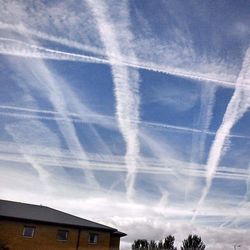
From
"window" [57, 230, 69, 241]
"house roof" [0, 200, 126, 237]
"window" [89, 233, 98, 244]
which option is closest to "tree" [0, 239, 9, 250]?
"house roof" [0, 200, 126, 237]

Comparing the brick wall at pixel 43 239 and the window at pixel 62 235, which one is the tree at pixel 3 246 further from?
the window at pixel 62 235

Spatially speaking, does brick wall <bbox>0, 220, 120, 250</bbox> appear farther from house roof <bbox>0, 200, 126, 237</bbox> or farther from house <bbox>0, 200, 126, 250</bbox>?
house roof <bbox>0, 200, 126, 237</bbox>

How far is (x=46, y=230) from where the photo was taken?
3512 cm

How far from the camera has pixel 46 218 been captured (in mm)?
35844

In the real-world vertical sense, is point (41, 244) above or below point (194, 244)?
below

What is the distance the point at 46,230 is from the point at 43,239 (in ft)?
3.13

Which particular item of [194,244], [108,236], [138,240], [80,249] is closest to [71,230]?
[80,249]

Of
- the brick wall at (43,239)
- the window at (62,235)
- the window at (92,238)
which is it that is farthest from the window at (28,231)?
the window at (92,238)

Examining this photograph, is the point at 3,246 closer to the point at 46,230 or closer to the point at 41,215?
the point at 46,230

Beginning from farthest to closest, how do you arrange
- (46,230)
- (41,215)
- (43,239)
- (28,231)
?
(41,215)
(46,230)
(43,239)
(28,231)

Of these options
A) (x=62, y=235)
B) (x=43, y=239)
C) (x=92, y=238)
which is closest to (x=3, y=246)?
(x=43, y=239)

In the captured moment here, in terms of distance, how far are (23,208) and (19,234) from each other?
171 inches

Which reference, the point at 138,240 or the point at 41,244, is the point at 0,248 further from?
the point at 138,240

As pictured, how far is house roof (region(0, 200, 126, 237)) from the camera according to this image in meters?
34.5
